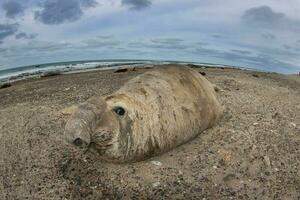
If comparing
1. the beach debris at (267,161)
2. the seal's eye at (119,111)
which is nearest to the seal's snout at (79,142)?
the seal's eye at (119,111)

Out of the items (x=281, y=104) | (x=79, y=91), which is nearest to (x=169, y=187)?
(x=281, y=104)

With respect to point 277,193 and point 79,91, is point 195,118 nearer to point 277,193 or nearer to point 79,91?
point 277,193

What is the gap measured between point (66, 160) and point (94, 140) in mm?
1410

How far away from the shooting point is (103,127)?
8953mm

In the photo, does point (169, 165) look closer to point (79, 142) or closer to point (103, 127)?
point (103, 127)

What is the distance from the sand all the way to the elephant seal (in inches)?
14.4

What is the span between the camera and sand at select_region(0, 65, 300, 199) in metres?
9.15

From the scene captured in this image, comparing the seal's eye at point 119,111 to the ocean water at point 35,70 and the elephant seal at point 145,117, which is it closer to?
the elephant seal at point 145,117

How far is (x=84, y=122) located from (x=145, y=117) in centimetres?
163

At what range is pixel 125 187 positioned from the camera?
9164 mm

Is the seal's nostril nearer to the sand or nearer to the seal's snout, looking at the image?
the seal's snout

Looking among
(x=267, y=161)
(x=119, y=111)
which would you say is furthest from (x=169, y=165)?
(x=267, y=161)

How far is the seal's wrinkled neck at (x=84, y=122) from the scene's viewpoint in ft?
27.0

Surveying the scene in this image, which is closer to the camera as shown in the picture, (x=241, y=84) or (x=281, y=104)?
(x=281, y=104)
